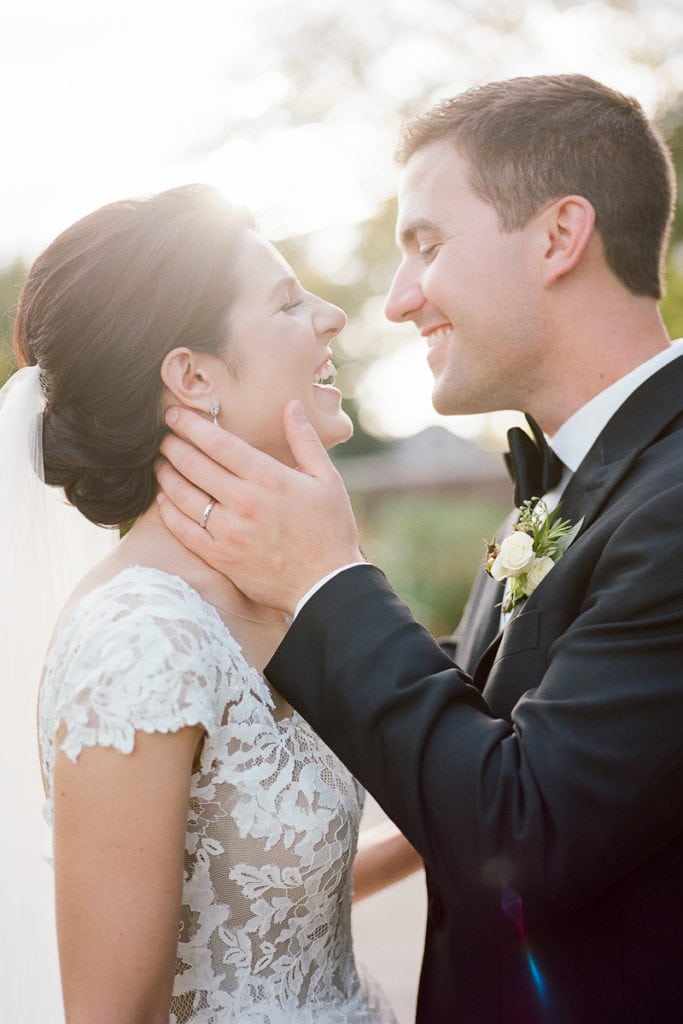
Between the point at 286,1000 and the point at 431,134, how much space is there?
2.51 meters

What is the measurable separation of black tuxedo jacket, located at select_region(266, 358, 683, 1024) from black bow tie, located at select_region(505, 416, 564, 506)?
52 centimetres

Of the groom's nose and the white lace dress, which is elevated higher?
the groom's nose

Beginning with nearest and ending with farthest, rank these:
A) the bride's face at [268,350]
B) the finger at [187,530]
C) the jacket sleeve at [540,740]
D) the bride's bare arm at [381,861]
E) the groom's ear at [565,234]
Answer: the jacket sleeve at [540,740], the finger at [187,530], the bride's face at [268,350], the groom's ear at [565,234], the bride's bare arm at [381,861]

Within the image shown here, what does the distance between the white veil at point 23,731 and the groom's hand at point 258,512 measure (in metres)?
0.42

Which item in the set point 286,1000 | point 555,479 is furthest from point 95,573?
point 555,479

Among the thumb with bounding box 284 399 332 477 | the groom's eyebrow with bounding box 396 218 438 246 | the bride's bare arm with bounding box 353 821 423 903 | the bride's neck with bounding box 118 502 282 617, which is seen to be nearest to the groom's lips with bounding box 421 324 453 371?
the groom's eyebrow with bounding box 396 218 438 246

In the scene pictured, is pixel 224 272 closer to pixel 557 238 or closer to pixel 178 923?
pixel 557 238

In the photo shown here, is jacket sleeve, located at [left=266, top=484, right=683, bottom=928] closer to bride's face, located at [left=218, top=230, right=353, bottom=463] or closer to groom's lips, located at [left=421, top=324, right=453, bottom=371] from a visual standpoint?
bride's face, located at [left=218, top=230, right=353, bottom=463]

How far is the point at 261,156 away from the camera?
16.2 m

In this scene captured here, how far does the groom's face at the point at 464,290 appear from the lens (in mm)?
3121

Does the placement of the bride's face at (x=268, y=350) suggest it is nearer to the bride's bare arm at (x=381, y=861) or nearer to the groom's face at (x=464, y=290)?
the groom's face at (x=464, y=290)

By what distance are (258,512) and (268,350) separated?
1.63ft

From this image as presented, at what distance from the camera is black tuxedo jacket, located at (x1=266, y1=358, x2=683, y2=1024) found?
6.99 feet

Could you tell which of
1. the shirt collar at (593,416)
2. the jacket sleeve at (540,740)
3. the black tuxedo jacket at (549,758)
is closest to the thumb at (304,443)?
the black tuxedo jacket at (549,758)
